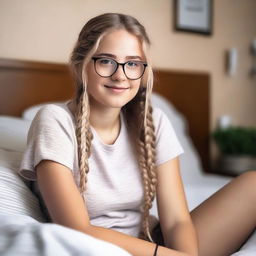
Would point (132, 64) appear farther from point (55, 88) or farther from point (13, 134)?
point (55, 88)

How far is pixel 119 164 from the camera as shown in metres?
1.24

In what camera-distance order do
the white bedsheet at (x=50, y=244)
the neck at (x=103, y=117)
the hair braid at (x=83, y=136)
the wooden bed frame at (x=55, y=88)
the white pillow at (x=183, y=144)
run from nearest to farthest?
1. the white bedsheet at (x=50, y=244)
2. the hair braid at (x=83, y=136)
3. the neck at (x=103, y=117)
4. the wooden bed frame at (x=55, y=88)
5. the white pillow at (x=183, y=144)

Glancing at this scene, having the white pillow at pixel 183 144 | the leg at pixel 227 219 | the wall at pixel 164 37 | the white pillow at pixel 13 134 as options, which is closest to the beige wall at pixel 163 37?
the wall at pixel 164 37

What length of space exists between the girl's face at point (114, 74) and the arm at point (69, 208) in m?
0.22

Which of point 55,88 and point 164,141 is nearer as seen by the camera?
point 164,141

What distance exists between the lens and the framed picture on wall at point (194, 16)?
2652 millimetres

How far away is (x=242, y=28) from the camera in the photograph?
307 cm

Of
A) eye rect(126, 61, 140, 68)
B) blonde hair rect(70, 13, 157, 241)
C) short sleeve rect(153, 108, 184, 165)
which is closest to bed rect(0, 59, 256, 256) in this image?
blonde hair rect(70, 13, 157, 241)

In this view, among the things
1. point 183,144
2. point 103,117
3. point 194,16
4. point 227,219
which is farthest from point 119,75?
point 194,16

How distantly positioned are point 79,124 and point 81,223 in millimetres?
259

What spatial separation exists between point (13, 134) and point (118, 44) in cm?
53

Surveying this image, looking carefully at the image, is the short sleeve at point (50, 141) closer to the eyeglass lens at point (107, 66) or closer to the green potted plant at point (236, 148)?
the eyeglass lens at point (107, 66)

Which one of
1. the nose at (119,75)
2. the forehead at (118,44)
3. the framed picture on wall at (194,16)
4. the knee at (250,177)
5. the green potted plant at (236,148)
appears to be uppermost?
the framed picture on wall at (194,16)

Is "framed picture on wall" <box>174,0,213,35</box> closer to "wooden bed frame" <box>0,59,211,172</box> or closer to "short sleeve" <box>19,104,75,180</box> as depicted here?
"wooden bed frame" <box>0,59,211,172</box>
